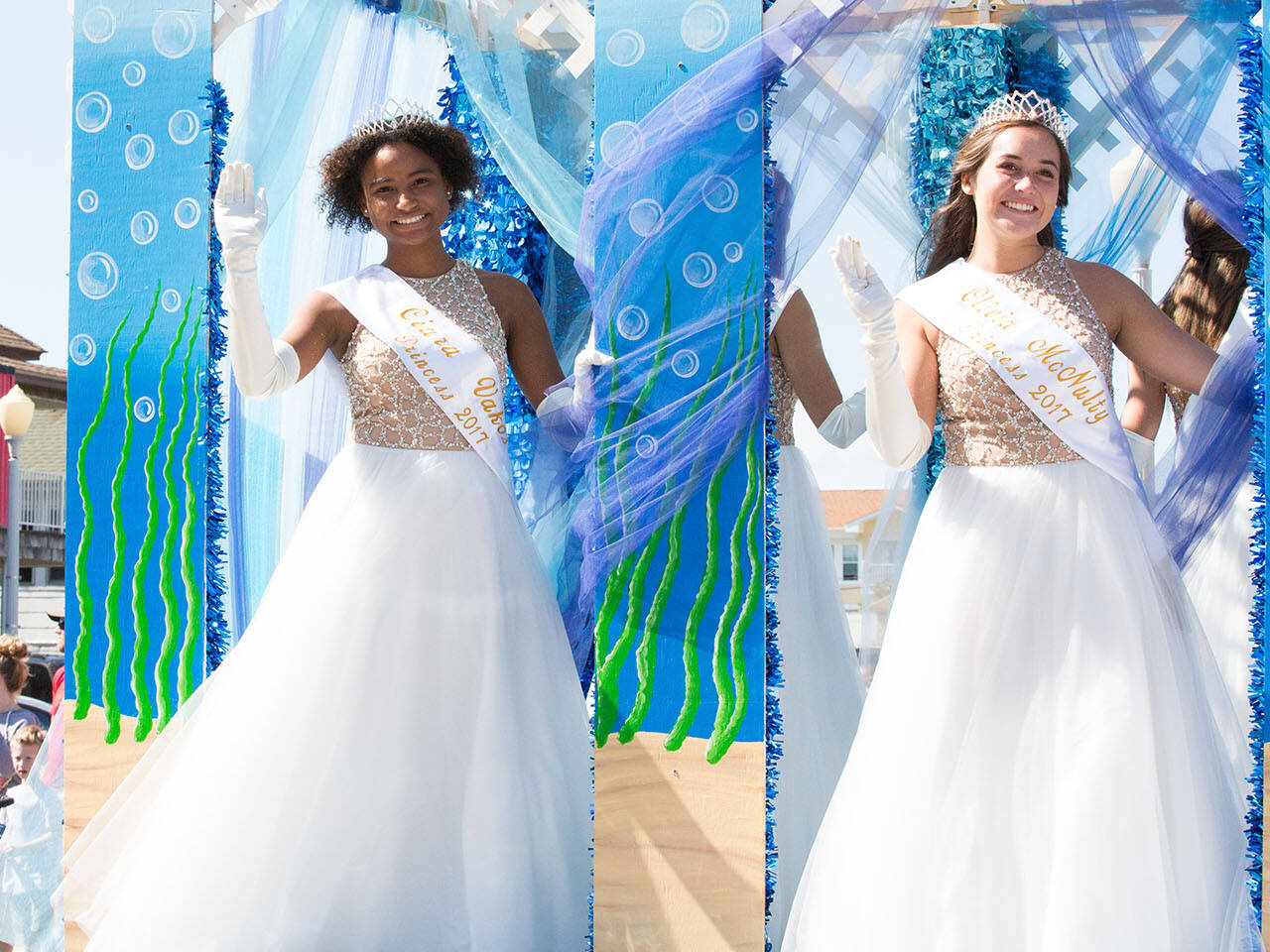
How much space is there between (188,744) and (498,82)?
6.22 feet

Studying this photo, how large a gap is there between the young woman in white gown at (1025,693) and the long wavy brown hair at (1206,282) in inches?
29.3

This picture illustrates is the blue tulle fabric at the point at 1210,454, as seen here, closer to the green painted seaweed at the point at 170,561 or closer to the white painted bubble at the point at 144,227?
the green painted seaweed at the point at 170,561

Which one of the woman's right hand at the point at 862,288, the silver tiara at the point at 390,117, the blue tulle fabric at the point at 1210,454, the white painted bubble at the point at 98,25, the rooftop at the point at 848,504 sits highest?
the white painted bubble at the point at 98,25

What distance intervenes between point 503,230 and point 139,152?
1019 mm

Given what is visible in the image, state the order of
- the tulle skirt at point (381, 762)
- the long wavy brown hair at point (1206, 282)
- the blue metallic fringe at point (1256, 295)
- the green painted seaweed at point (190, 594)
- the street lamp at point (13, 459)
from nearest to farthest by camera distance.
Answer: the blue metallic fringe at point (1256, 295), the tulle skirt at point (381, 762), the green painted seaweed at point (190, 594), the long wavy brown hair at point (1206, 282), the street lamp at point (13, 459)

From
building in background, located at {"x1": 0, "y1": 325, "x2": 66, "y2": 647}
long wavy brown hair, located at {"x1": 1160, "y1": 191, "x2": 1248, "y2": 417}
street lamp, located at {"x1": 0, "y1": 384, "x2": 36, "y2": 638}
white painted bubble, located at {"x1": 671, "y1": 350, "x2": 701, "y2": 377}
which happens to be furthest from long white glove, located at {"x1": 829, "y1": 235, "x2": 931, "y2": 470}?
building in background, located at {"x1": 0, "y1": 325, "x2": 66, "y2": 647}

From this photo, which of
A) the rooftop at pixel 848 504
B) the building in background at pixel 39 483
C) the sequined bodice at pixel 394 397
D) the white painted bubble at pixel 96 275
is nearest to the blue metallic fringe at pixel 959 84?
the rooftop at pixel 848 504

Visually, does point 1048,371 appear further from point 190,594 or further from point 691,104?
point 190,594

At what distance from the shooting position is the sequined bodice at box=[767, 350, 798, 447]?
142 inches

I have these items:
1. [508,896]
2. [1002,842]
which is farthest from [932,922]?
[508,896]

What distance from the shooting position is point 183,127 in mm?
3637

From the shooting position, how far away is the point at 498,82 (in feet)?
12.1

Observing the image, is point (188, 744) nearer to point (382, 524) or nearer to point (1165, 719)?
point (382, 524)

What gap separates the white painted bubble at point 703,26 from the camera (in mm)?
3203
